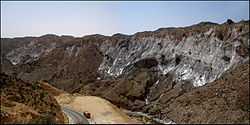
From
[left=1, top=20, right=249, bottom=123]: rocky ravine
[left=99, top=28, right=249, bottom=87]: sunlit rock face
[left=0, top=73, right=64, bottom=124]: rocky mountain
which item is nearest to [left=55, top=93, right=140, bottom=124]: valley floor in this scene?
[left=0, top=73, right=64, bottom=124]: rocky mountain

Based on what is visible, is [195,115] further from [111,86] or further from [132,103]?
[111,86]

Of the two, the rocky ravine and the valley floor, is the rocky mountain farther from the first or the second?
the rocky ravine

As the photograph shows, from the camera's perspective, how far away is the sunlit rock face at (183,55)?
52.0 metres

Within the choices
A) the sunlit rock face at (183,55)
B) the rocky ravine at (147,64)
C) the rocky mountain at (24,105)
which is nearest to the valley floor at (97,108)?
the rocky mountain at (24,105)

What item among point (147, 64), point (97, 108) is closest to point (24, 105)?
point (97, 108)

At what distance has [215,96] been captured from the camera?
130ft

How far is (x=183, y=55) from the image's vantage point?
63719 millimetres

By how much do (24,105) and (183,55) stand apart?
56.0m

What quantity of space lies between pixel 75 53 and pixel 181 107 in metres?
62.3

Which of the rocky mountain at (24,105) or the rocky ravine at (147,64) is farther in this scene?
the rocky ravine at (147,64)

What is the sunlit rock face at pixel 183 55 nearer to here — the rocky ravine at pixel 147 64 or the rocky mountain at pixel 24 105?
the rocky ravine at pixel 147 64

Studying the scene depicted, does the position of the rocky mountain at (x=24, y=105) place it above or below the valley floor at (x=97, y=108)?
above

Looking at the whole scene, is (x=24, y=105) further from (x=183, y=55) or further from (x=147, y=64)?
(x=147, y=64)

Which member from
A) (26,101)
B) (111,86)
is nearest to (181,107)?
(111,86)
